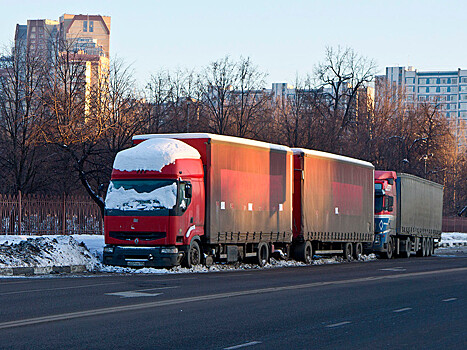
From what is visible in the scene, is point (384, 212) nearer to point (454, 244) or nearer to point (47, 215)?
point (47, 215)

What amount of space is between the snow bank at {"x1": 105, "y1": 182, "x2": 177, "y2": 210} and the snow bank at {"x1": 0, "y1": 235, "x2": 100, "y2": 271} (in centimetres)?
220

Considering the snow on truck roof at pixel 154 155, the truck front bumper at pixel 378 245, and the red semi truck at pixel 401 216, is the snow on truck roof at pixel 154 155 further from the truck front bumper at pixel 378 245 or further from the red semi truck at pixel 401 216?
the red semi truck at pixel 401 216

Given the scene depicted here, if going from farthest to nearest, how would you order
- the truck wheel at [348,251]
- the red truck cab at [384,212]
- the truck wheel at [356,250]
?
the red truck cab at [384,212] < the truck wheel at [356,250] < the truck wheel at [348,251]

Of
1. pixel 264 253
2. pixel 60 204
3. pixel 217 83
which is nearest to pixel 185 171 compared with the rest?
pixel 264 253

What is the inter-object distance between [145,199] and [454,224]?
65085mm

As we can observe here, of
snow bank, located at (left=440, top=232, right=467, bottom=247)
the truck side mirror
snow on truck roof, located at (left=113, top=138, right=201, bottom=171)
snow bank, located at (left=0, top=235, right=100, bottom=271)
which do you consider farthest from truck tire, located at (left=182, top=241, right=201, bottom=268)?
snow bank, located at (left=440, top=232, right=467, bottom=247)

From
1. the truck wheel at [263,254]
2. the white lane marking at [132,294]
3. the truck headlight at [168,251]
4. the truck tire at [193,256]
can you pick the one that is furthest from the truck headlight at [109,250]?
the white lane marking at [132,294]

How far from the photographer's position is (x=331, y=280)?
21.2 metres

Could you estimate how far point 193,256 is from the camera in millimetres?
25438

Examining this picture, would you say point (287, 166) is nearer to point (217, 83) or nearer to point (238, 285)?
point (238, 285)

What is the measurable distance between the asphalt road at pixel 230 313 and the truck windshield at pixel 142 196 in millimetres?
3771

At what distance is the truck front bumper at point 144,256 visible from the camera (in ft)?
79.8

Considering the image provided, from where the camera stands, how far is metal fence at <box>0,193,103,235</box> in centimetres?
3353

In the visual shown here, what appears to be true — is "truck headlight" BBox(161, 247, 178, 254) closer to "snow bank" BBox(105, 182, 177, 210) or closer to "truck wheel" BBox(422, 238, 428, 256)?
"snow bank" BBox(105, 182, 177, 210)
